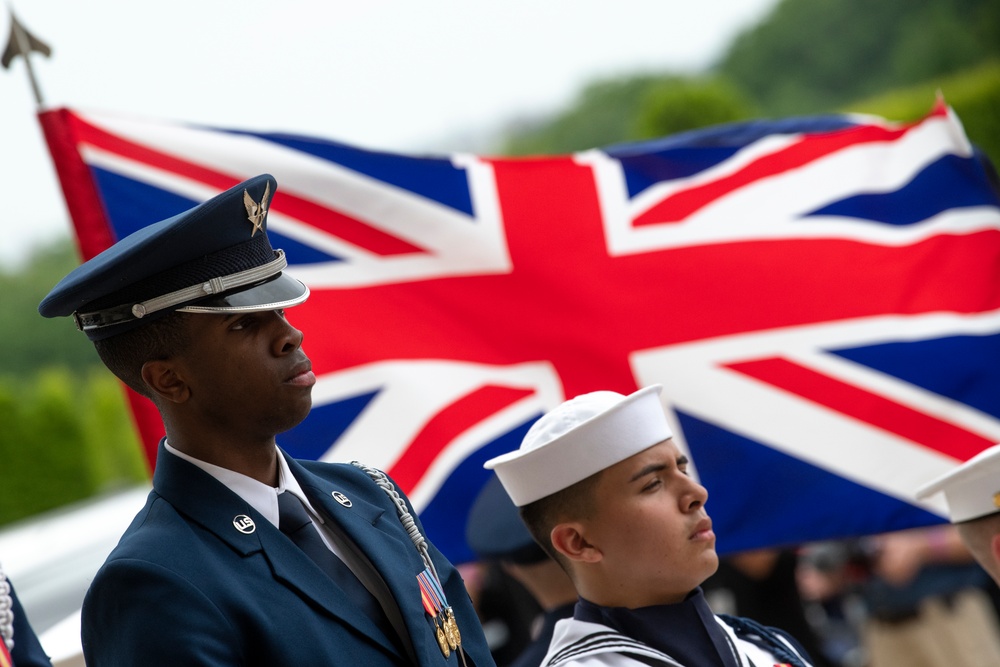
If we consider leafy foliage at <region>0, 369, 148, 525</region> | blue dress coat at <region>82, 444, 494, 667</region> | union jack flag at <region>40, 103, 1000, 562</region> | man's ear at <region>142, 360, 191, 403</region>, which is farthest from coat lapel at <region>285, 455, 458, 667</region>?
leafy foliage at <region>0, 369, 148, 525</region>

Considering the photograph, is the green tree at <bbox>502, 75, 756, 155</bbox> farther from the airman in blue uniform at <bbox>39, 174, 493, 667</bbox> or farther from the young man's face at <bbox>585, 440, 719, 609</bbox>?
the airman in blue uniform at <bbox>39, 174, 493, 667</bbox>

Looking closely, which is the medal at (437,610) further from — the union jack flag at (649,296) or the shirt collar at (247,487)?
the union jack flag at (649,296)

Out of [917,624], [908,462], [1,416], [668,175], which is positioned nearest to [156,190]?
[668,175]

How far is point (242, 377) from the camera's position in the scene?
2146 mm

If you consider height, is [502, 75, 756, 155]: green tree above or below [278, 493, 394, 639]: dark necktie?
below

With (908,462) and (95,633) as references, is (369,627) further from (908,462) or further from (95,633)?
(908,462)

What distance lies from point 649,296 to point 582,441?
5.65ft

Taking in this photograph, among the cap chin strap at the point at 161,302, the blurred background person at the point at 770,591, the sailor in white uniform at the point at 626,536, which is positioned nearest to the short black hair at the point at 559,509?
the sailor in white uniform at the point at 626,536

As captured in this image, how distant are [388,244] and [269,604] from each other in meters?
2.20

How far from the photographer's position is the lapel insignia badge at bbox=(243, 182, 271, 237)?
7.47ft

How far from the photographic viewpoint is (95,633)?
197 centimetres

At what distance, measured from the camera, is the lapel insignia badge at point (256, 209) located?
2275 mm

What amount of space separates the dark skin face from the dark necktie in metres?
0.10

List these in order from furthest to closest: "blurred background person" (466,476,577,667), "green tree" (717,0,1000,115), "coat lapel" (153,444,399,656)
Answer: "green tree" (717,0,1000,115)
"blurred background person" (466,476,577,667)
"coat lapel" (153,444,399,656)
